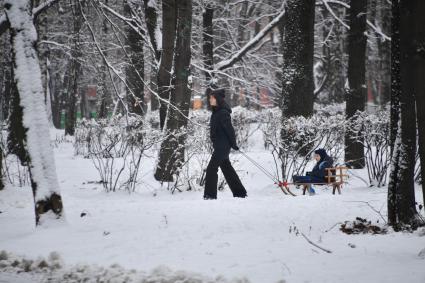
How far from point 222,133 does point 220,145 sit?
22 cm

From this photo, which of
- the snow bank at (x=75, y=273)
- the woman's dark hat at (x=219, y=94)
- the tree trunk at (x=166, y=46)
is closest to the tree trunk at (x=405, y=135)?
the snow bank at (x=75, y=273)

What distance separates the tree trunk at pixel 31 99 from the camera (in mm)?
5363

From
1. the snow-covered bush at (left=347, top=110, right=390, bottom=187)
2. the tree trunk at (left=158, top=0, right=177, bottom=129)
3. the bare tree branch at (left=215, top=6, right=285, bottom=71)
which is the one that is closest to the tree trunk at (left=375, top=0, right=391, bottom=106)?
the bare tree branch at (left=215, top=6, right=285, bottom=71)

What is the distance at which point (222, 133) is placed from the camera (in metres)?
8.03

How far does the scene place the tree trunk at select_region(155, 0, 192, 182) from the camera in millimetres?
9266

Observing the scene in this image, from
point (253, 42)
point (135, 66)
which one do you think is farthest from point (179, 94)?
point (253, 42)

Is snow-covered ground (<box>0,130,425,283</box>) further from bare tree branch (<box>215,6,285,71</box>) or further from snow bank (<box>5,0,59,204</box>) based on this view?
bare tree branch (<box>215,6,285,71</box>)

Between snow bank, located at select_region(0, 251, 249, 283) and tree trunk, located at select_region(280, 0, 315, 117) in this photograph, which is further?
tree trunk, located at select_region(280, 0, 315, 117)

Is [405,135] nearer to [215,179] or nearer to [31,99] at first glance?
[215,179]

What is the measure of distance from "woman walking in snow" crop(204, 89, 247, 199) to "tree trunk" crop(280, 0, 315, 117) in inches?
137

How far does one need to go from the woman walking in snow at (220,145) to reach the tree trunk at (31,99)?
3033mm

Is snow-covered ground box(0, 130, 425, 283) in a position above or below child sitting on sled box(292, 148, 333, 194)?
below

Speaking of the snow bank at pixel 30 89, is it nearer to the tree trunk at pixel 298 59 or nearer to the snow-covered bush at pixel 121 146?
the snow-covered bush at pixel 121 146

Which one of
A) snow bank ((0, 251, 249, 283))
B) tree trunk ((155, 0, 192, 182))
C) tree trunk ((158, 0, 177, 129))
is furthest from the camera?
tree trunk ((158, 0, 177, 129))
